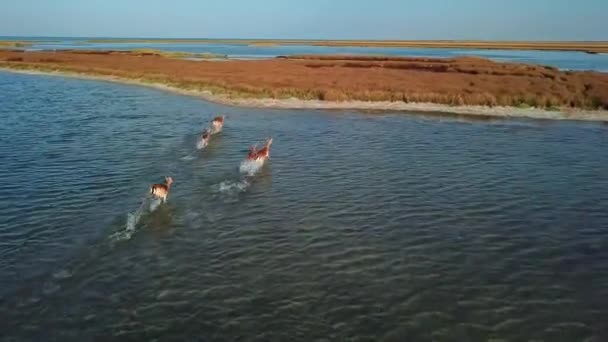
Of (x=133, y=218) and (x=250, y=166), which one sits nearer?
(x=133, y=218)

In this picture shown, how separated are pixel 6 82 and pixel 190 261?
53.6m

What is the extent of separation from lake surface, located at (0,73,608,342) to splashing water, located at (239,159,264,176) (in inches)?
17.0

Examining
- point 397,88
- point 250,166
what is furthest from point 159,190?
point 397,88

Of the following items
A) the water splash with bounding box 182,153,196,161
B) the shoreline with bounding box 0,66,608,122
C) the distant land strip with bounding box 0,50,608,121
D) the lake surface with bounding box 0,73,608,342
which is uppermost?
the distant land strip with bounding box 0,50,608,121

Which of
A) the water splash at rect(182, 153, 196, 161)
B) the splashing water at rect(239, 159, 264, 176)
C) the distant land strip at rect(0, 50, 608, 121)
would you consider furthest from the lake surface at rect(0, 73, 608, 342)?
the distant land strip at rect(0, 50, 608, 121)

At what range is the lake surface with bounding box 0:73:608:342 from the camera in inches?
393

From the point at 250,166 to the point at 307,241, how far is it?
Answer: 783 cm

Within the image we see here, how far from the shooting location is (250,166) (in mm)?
21062

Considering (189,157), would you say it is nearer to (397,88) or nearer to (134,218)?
(134,218)

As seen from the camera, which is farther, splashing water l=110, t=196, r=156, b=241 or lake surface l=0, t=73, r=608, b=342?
A: splashing water l=110, t=196, r=156, b=241

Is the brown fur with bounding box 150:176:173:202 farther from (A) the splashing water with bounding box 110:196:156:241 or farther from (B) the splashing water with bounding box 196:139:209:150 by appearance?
(B) the splashing water with bounding box 196:139:209:150

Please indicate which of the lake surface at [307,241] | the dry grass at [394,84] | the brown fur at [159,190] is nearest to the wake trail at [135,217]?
the lake surface at [307,241]

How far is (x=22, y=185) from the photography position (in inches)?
717

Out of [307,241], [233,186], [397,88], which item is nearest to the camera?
[307,241]
